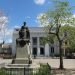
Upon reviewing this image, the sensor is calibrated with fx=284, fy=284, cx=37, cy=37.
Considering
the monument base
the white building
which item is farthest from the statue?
the white building

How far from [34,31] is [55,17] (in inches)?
2024

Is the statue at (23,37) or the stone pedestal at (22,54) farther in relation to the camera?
the statue at (23,37)

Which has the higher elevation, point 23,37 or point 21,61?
point 23,37

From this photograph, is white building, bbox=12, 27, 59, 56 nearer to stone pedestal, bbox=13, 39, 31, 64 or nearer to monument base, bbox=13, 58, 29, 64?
stone pedestal, bbox=13, 39, 31, 64

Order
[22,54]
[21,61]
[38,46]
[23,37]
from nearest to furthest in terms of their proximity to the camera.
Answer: [21,61] → [22,54] → [23,37] → [38,46]

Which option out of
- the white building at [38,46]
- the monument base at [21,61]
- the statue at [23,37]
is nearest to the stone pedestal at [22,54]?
the monument base at [21,61]

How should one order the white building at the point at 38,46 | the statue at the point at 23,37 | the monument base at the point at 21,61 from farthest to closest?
1. the white building at the point at 38,46
2. the statue at the point at 23,37
3. the monument base at the point at 21,61

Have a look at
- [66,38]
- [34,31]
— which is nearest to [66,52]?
[34,31]

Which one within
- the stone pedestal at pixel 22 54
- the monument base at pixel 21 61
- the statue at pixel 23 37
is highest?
the statue at pixel 23 37

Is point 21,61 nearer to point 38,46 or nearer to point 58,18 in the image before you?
point 58,18

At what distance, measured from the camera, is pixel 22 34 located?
24.8 meters

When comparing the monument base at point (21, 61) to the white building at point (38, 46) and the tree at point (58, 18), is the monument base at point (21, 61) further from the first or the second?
the white building at point (38, 46)

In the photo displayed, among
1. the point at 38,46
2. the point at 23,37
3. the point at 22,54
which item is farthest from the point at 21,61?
the point at 38,46

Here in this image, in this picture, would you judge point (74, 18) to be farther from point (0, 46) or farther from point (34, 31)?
point (0, 46)
